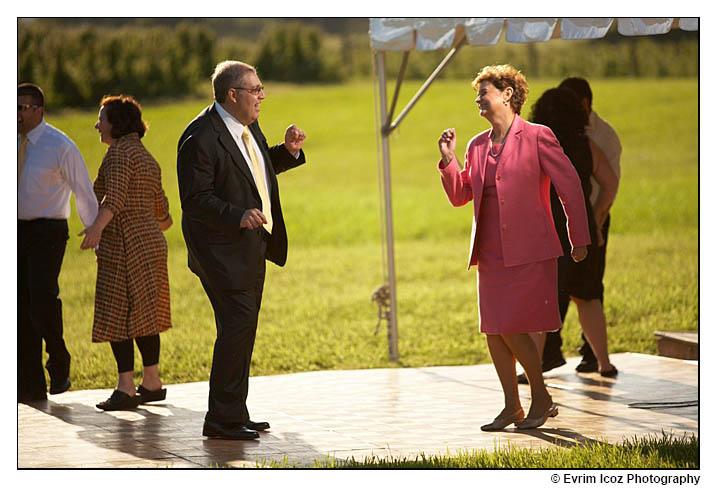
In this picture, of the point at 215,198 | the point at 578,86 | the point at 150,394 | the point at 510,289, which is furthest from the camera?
the point at 578,86

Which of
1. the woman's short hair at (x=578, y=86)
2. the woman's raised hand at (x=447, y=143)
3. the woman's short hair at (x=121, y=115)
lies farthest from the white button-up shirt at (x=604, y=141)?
the woman's short hair at (x=121, y=115)

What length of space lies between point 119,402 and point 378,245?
14.7 m

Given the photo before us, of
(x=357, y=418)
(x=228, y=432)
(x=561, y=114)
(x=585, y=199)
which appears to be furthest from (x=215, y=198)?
(x=585, y=199)

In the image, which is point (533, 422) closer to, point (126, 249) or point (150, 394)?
point (150, 394)

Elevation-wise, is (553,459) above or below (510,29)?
below

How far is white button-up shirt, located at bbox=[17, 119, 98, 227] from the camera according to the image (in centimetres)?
654

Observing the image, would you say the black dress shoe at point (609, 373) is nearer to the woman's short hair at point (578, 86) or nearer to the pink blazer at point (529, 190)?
the woman's short hair at point (578, 86)

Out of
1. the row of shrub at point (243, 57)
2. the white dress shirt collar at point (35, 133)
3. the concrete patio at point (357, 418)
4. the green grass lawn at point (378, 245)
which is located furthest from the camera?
the row of shrub at point (243, 57)

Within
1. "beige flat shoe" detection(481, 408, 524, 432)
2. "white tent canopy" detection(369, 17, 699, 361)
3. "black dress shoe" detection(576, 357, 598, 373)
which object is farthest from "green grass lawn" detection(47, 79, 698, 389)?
"beige flat shoe" detection(481, 408, 524, 432)

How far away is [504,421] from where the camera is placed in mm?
5492

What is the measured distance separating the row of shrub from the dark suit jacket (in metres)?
20.6

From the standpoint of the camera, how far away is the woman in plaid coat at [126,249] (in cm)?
621

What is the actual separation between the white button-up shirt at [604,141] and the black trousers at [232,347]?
2552mm

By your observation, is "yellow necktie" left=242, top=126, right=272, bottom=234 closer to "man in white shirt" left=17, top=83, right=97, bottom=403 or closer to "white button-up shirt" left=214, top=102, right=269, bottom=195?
"white button-up shirt" left=214, top=102, right=269, bottom=195
